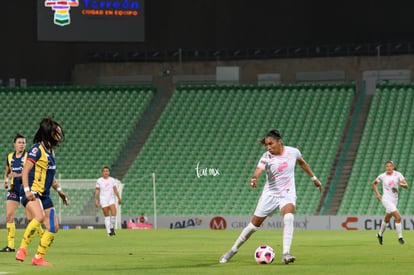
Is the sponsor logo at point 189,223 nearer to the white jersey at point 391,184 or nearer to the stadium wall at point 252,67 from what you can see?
the stadium wall at point 252,67

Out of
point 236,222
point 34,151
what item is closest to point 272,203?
point 34,151

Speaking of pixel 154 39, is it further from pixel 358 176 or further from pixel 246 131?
pixel 358 176

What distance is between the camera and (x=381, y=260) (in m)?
18.2

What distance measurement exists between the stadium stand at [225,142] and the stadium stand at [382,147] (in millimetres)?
1313

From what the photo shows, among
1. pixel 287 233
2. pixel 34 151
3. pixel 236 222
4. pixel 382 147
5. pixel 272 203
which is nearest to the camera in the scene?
pixel 34 151

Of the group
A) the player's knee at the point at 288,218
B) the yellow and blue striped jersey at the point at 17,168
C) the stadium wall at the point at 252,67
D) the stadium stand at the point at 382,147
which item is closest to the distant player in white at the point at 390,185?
the yellow and blue striped jersey at the point at 17,168

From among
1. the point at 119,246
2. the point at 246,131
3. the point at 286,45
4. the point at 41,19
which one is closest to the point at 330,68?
the point at 286,45

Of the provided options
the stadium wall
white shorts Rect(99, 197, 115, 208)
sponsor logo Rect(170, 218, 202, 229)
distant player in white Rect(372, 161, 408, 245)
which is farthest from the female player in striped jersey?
the stadium wall

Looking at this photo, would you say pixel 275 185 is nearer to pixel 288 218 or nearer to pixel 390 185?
pixel 288 218

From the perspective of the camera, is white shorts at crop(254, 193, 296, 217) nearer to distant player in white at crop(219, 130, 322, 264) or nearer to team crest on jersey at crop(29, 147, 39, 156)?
distant player in white at crop(219, 130, 322, 264)

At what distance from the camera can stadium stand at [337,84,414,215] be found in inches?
1692

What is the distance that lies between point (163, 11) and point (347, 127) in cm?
1116

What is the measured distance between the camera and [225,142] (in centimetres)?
4859

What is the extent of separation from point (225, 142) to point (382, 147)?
7.33 meters
